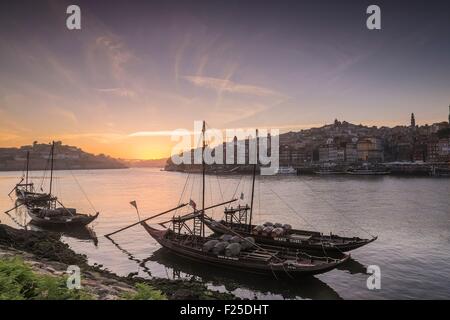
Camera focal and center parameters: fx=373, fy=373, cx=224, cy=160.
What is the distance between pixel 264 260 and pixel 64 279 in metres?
13.7

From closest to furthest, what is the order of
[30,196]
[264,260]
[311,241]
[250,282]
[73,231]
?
1. [250,282]
2. [264,260]
3. [311,241]
4. [73,231]
5. [30,196]

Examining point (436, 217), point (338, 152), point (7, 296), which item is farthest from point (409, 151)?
point (7, 296)

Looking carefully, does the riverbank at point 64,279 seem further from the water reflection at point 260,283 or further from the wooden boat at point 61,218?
the wooden boat at point 61,218

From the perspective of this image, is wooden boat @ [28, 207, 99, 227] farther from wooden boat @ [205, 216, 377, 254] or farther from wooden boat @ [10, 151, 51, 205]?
wooden boat @ [205, 216, 377, 254]

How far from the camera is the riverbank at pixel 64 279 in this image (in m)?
7.99

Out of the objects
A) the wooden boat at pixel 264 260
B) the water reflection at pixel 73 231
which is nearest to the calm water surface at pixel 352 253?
the water reflection at pixel 73 231

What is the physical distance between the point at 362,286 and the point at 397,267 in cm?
443

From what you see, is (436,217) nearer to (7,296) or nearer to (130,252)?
(130,252)

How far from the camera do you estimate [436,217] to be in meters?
42.8

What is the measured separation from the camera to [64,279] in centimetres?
912

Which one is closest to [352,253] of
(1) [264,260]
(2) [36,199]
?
(1) [264,260]

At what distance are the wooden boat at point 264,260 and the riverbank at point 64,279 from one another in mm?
2498

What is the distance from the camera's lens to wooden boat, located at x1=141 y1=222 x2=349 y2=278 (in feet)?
65.9

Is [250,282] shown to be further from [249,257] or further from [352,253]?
[352,253]
